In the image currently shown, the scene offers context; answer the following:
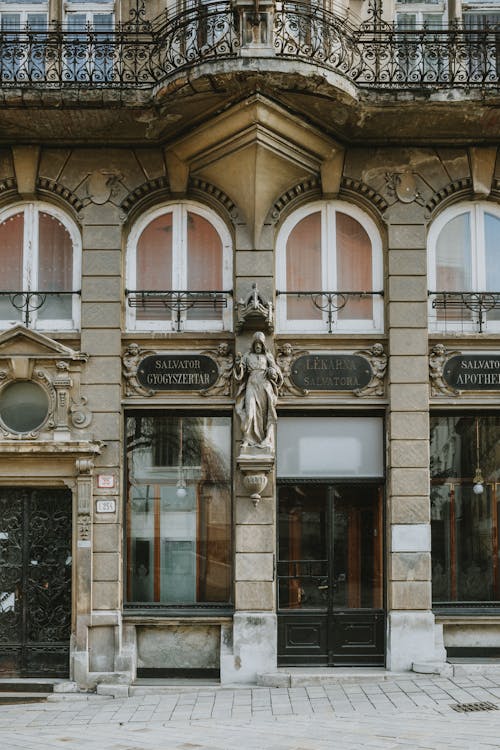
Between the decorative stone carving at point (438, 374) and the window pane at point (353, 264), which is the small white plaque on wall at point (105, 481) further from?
the decorative stone carving at point (438, 374)

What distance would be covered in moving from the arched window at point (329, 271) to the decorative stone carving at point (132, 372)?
6.66ft

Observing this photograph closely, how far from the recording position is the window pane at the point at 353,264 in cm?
1452

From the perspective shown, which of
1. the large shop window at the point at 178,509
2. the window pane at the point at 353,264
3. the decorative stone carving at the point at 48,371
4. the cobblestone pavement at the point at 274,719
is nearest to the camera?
the cobblestone pavement at the point at 274,719

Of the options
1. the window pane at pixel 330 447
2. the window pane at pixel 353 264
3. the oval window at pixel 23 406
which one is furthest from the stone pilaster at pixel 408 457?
the oval window at pixel 23 406

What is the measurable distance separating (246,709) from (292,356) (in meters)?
4.70

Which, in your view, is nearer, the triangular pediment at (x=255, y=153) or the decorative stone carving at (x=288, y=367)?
the triangular pediment at (x=255, y=153)

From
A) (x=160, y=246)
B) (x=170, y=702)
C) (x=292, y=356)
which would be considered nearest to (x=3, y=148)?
(x=160, y=246)

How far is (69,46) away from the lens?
1412cm

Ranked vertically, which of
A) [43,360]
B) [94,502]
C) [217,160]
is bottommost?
[94,502]

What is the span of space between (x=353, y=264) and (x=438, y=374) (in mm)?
1949

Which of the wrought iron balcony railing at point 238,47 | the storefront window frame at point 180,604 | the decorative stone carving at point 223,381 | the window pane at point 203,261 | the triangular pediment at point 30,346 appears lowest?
the storefront window frame at point 180,604

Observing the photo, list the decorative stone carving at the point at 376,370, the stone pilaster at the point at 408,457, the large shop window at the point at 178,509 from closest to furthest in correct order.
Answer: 1. the stone pilaster at the point at 408,457
2. the large shop window at the point at 178,509
3. the decorative stone carving at the point at 376,370

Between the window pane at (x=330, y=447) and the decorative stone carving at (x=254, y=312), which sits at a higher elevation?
the decorative stone carving at (x=254, y=312)

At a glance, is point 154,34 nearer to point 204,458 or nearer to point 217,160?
point 217,160
